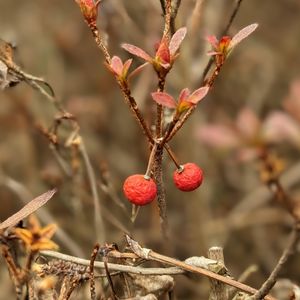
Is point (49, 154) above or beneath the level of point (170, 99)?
above

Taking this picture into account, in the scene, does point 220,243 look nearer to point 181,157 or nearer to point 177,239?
point 177,239

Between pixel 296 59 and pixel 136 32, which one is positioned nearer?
pixel 136 32

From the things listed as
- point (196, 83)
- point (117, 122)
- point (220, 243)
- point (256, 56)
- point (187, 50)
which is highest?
point (256, 56)

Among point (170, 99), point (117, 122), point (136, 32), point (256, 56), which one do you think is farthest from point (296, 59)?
point (170, 99)

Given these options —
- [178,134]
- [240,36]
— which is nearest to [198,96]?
[240,36]

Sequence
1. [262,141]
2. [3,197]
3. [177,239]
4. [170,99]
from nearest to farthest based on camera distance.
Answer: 1. [170,99]
2. [262,141]
3. [177,239]
4. [3,197]

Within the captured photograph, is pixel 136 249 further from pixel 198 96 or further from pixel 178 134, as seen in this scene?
pixel 178 134
